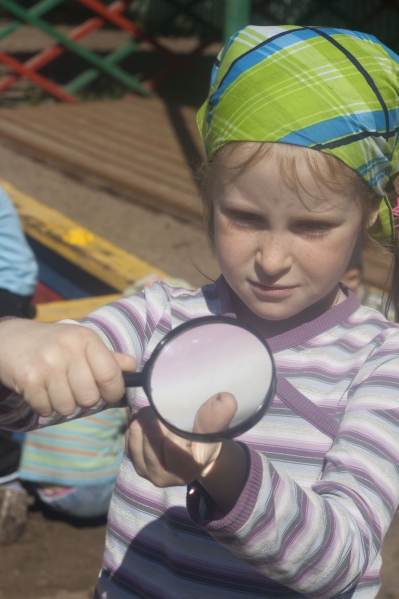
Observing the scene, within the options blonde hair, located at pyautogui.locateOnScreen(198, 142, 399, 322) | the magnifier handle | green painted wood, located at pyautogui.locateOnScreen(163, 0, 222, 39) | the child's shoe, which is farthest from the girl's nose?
green painted wood, located at pyautogui.locateOnScreen(163, 0, 222, 39)

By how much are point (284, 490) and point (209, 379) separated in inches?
7.5

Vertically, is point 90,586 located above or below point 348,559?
below

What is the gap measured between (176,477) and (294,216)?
503 mm

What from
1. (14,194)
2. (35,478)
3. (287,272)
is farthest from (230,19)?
(287,272)

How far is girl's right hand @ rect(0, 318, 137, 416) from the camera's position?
3.56ft

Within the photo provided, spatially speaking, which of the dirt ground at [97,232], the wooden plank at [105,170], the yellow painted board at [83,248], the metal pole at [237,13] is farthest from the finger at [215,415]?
the metal pole at [237,13]

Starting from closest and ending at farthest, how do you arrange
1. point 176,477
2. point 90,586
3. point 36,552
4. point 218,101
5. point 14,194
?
point 176,477, point 218,101, point 90,586, point 36,552, point 14,194

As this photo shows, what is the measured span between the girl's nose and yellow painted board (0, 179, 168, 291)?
209 centimetres

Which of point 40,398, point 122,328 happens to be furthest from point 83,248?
A: point 40,398

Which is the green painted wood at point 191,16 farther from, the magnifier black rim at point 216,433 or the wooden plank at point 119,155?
the magnifier black rim at point 216,433

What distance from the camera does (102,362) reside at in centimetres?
109

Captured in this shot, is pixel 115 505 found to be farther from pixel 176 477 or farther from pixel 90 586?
pixel 90 586

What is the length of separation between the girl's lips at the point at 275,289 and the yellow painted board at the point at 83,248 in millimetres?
2043

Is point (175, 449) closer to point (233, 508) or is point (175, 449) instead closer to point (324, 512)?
point (233, 508)
